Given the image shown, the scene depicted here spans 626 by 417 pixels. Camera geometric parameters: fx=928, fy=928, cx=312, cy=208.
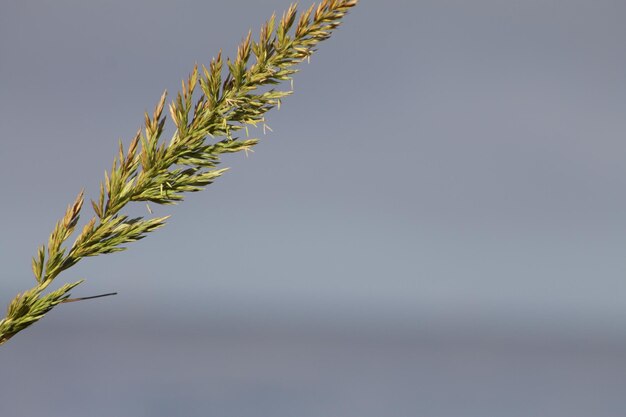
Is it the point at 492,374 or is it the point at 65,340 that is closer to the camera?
the point at 492,374

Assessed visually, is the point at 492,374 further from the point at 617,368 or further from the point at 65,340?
the point at 65,340

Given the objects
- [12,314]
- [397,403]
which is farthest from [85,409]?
[12,314]

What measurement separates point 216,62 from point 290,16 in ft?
0.49

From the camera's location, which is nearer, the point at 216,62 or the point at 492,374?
the point at 216,62

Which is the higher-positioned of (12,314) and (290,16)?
(290,16)

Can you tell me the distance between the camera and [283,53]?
1.56 meters

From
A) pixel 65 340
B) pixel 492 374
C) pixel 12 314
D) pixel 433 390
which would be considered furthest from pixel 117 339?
pixel 12 314

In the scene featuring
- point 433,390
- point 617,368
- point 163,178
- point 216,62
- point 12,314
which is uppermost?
point 617,368

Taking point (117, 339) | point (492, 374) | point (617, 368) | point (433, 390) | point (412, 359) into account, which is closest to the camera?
point (433, 390)

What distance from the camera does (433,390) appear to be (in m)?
74.2

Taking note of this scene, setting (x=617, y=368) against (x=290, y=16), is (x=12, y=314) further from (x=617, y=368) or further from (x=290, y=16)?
(x=617, y=368)

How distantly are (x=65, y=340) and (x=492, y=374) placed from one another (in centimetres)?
6554

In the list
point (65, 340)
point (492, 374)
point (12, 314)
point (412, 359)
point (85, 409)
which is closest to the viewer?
point (12, 314)

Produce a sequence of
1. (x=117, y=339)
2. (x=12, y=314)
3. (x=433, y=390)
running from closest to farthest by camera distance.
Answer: (x=12, y=314), (x=433, y=390), (x=117, y=339)
